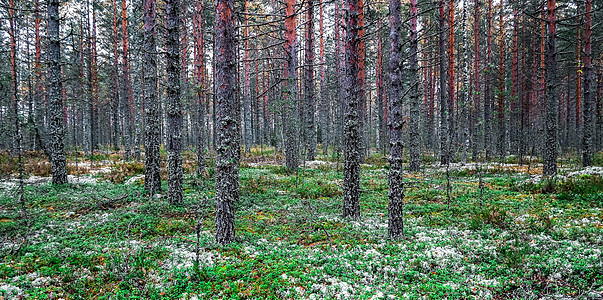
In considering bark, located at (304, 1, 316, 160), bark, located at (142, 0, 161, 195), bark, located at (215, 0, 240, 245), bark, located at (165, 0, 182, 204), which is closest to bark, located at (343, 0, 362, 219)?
bark, located at (215, 0, 240, 245)

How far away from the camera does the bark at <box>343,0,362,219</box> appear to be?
6.43 metres

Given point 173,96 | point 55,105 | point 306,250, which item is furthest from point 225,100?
point 55,105

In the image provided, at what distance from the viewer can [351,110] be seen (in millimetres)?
6609

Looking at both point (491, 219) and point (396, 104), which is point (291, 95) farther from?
point (491, 219)

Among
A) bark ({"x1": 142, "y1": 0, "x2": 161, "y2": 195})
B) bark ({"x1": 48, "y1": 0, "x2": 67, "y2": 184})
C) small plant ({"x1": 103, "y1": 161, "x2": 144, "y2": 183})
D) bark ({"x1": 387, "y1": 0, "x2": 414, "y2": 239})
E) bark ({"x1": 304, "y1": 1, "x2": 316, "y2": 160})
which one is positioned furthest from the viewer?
bark ({"x1": 304, "y1": 1, "x2": 316, "y2": 160})

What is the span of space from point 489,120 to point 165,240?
25.9 metres

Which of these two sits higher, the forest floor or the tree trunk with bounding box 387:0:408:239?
the tree trunk with bounding box 387:0:408:239

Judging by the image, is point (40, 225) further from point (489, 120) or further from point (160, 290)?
point (489, 120)

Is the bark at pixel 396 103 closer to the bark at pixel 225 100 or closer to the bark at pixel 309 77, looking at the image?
the bark at pixel 225 100

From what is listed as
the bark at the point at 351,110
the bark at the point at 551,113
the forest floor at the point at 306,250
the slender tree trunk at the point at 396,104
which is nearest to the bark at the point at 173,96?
the forest floor at the point at 306,250

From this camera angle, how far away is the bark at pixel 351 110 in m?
6.43

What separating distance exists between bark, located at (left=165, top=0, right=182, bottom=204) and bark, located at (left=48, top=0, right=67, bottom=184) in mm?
5756

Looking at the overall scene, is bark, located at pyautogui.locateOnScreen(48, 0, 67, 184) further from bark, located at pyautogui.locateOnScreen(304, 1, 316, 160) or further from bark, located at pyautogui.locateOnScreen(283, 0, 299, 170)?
bark, located at pyautogui.locateOnScreen(304, 1, 316, 160)

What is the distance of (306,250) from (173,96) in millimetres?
5586
